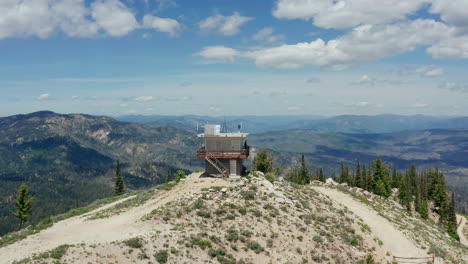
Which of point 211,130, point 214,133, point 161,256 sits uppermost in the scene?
point 211,130

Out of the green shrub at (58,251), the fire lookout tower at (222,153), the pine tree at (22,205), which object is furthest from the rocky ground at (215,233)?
the pine tree at (22,205)

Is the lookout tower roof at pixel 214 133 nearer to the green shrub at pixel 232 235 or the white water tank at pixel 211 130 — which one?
the white water tank at pixel 211 130

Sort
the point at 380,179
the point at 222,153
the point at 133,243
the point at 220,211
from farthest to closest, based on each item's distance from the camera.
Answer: the point at 380,179
the point at 222,153
the point at 220,211
the point at 133,243

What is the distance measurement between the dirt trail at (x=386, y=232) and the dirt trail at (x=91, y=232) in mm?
29786

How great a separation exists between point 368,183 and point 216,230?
9130cm

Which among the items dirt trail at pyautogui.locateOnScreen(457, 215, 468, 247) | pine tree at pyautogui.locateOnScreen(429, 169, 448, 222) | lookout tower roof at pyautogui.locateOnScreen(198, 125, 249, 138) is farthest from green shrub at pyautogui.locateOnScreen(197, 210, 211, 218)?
pine tree at pyautogui.locateOnScreen(429, 169, 448, 222)

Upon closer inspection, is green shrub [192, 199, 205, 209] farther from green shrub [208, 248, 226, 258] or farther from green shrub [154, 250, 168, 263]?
green shrub [154, 250, 168, 263]

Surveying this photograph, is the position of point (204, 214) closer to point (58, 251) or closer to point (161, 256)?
point (161, 256)

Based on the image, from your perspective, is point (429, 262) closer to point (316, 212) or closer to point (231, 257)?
point (316, 212)

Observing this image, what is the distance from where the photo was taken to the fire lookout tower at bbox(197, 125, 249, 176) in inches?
2142

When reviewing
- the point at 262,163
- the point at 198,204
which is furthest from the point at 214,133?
the point at 262,163

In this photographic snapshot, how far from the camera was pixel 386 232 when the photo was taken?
51.2 meters

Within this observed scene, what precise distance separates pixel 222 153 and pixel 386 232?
31183 millimetres

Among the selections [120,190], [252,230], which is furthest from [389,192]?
[120,190]
